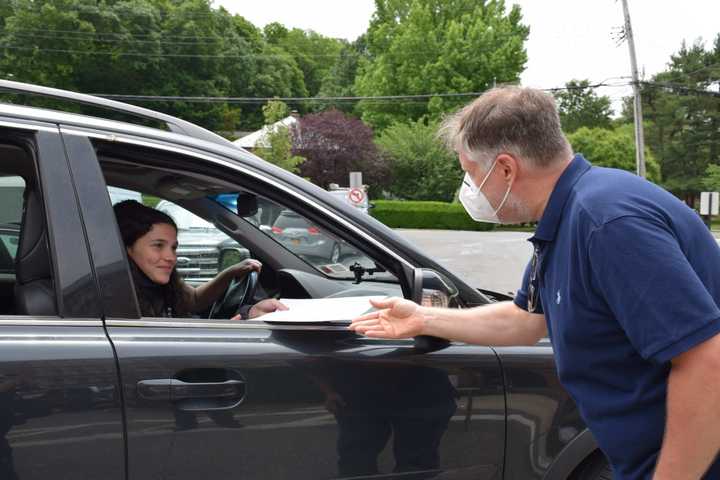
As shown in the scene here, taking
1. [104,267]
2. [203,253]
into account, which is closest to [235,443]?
[104,267]

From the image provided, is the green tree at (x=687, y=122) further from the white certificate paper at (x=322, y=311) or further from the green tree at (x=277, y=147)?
the white certificate paper at (x=322, y=311)

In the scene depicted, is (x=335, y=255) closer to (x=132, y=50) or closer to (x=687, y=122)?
(x=132, y=50)

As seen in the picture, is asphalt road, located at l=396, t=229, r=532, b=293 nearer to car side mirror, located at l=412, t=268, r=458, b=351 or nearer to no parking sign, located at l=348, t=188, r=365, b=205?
no parking sign, located at l=348, t=188, r=365, b=205

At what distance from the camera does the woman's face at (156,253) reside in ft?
8.79

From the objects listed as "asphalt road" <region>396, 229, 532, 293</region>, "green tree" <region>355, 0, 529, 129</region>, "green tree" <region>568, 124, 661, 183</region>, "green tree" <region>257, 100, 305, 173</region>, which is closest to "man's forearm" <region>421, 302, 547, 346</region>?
"asphalt road" <region>396, 229, 532, 293</region>

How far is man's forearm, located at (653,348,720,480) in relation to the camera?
1.21 m

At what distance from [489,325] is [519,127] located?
72 cm

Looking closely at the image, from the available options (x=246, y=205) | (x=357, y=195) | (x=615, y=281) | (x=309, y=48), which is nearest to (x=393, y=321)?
(x=615, y=281)

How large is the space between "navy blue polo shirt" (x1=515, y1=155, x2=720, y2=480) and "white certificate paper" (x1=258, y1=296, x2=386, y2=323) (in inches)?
28.2

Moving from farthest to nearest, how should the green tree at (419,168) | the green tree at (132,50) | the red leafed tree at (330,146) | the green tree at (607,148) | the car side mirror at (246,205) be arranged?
1. the green tree at (607,148)
2. the green tree at (132,50)
3. the green tree at (419,168)
4. the red leafed tree at (330,146)
5. the car side mirror at (246,205)

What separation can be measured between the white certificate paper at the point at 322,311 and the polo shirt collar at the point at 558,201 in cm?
78

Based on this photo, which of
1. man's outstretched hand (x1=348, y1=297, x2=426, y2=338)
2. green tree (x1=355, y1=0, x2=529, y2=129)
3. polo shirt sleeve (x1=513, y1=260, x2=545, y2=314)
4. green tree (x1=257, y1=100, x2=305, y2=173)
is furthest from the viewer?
green tree (x1=355, y1=0, x2=529, y2=129)

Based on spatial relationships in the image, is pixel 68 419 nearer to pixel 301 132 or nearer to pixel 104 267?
pixel 104 267

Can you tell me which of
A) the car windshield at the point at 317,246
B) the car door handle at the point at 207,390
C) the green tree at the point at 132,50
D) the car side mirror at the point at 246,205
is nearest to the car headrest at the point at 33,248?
the car door handle at the point at 207,390
